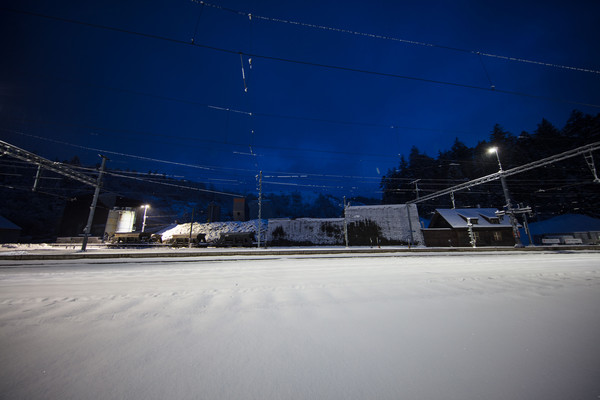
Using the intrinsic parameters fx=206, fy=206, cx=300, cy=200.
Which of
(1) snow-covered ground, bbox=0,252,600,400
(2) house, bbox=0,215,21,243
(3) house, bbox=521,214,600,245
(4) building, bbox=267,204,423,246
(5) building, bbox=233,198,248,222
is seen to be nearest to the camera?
(1) snow-covered ground, bbox=0,252,600,400

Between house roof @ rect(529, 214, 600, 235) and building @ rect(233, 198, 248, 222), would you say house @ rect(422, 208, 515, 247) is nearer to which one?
house roof @ rect(529, 214, 600, 235)

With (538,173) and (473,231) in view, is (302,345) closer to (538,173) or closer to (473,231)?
(473,231)

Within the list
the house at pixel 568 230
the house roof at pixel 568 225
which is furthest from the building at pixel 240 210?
the house roof at pixel 568 225

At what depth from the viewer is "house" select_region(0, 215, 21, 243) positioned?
27062mm

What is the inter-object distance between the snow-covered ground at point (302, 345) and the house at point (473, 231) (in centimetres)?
2829

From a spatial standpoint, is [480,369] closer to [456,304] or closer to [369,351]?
[369,351]

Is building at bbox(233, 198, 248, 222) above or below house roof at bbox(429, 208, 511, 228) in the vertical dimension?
above

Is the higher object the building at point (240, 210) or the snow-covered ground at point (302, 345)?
the building at point (240, 210)

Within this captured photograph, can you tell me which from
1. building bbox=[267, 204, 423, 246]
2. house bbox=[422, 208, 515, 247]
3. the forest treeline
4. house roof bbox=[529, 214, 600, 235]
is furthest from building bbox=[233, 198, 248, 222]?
house roof bbox=[529, 214, 600, 235]

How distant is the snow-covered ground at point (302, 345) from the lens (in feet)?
3.41

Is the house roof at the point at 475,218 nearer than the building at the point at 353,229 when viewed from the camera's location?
Yes

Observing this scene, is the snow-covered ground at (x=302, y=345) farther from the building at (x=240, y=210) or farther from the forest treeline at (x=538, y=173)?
the building at (x=240, y=210)

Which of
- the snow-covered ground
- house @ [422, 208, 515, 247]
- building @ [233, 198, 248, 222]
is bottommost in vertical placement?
the snow-covered ground

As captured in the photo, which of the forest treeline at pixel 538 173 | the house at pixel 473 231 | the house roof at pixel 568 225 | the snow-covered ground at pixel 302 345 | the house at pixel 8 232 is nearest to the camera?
the snow-covered ground at pixel 302 345
